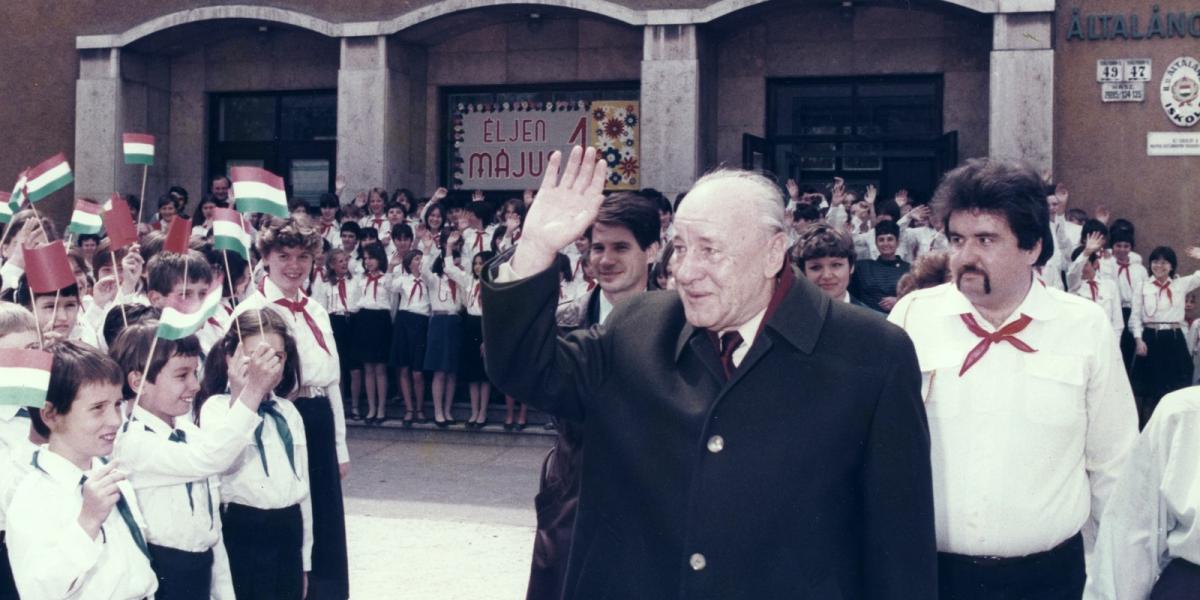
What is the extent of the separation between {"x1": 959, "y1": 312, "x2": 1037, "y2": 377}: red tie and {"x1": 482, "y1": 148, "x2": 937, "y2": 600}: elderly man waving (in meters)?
0.88

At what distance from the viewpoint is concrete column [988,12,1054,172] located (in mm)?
14000

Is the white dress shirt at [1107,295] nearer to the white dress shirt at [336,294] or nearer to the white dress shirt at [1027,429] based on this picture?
the white dress shirt at [336,294]

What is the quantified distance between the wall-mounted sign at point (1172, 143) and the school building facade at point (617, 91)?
2 cm

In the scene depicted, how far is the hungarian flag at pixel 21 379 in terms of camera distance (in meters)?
3.60

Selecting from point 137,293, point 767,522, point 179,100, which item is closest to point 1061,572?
point 767,522

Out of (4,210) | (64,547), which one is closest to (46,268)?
(64,547)

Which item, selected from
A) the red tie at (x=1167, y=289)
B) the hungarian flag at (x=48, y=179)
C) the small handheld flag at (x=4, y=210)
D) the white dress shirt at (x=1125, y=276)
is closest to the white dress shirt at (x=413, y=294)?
the small handheld flag at (x=4, y=210)

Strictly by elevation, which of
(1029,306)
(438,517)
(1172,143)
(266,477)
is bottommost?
(438,517)

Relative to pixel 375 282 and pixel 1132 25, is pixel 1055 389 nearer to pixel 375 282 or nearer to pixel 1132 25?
pixel 375 282

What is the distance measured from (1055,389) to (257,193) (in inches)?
122

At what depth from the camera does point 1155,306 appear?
516 inches

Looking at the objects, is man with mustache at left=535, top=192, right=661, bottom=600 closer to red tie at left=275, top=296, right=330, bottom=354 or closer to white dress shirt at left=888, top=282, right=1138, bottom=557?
white dress shirt at left=888, top=282, right=1138, bottom=557

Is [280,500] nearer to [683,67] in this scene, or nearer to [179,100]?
[683,67]

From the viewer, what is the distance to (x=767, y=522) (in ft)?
8.95
